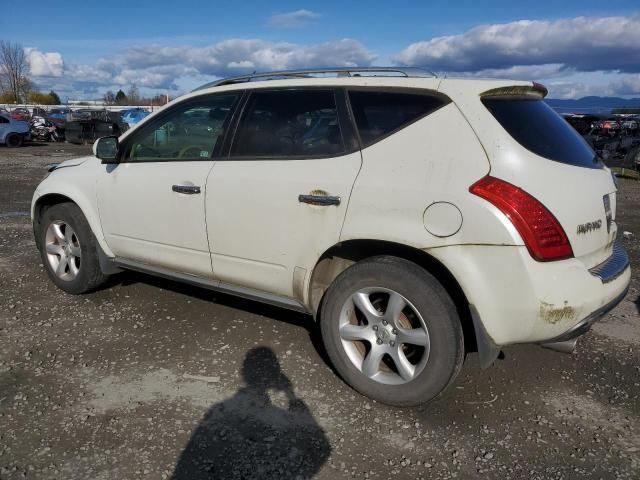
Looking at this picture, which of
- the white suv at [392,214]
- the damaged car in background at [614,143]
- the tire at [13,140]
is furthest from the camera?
the tire at [13,140]

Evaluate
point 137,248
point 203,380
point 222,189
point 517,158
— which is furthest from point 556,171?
point 137,248

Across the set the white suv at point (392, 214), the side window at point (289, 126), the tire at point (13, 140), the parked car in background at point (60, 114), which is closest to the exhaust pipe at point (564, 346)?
the white suv at point (392, 214)

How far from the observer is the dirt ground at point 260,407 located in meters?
2.56

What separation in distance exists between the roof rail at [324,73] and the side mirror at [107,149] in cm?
78

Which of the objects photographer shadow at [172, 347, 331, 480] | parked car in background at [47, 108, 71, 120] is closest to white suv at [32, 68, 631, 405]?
photographer shadow at [172, 347, 331, 480]

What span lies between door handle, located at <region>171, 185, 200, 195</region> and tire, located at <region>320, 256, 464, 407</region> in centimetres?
116

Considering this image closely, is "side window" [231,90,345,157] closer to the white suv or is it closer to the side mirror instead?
the white suv

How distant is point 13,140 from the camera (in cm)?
2352

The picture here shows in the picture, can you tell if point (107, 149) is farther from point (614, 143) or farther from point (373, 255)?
point (614, 143)

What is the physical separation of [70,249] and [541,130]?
3778 mm

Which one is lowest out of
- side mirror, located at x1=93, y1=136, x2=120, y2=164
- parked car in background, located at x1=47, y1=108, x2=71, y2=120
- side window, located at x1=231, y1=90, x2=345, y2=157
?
parked car in background, located at x1=47, y1=108, x2=71, y2=120

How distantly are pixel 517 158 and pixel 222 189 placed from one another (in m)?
1.79

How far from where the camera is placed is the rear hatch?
2637mm

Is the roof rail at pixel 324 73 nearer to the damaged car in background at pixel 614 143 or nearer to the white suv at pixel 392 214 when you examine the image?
the white suv at pixel 392 214
